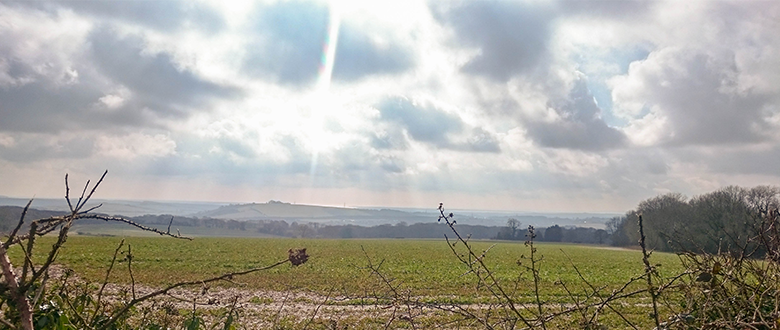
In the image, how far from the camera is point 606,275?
97.2ft

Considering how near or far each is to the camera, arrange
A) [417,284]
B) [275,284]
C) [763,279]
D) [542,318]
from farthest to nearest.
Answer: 1. [417,284]
2. [275,284]
3. [763,279]
4. [542,318]

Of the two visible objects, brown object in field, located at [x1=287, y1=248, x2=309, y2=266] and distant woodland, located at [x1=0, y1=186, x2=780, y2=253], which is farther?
distant woodland, located at [x1=0, y1=186, x2=780, y2=253]

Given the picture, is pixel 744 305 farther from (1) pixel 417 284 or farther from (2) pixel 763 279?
(1) pixel 417 284

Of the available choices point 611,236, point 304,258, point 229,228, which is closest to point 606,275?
point 304,258

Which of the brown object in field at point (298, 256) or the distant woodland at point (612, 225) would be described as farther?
the distant woodland at point (612, 225)

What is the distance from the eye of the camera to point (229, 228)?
12531cm

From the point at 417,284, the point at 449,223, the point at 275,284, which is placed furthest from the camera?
the point at 417,284

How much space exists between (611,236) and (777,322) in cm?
9800

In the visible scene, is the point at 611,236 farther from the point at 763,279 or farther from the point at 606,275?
the point at 763,279

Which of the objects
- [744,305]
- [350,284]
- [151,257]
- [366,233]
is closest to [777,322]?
[744,305]

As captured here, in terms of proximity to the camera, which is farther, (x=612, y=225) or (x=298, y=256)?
(x=612, y=225)

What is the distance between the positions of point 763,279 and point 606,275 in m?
30.4

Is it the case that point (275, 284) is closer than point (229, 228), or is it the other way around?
point (275, 284)

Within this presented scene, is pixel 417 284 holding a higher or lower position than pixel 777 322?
lower
